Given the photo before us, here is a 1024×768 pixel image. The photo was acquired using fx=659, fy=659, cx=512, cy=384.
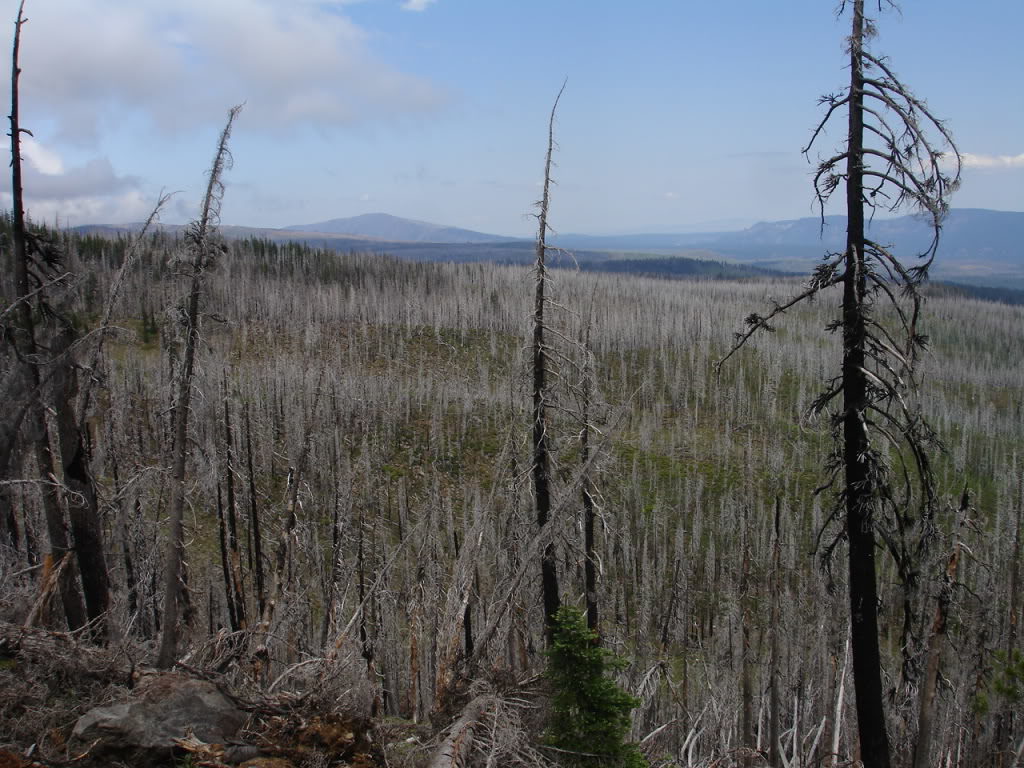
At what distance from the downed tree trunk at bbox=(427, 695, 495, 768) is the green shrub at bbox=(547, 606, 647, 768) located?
75cm

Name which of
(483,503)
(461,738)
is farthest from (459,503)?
(461,738)

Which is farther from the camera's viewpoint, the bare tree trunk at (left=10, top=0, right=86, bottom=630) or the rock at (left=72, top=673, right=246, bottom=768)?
the bare tree trunk at (left=10, top=0, right=86, bottom=630)

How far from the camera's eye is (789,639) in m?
36.5

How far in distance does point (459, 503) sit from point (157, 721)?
1893 inches

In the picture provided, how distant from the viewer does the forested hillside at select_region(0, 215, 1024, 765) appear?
9.20 m

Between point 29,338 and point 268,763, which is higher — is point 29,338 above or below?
above

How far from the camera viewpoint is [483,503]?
4831 centimetres

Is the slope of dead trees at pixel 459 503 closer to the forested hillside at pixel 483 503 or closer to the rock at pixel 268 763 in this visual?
the forested hillside at pixel 483 503

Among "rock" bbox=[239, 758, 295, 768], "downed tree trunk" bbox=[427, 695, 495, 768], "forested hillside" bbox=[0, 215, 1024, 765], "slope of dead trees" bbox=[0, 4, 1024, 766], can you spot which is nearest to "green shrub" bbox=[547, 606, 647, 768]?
"slope of dead trees" bbox=[0, 4, 1024, 766]

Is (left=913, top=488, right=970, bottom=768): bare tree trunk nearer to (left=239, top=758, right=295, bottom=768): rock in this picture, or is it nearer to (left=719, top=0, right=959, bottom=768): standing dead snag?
(left=719, top=0, right=959, bottom=768): standing dead snag

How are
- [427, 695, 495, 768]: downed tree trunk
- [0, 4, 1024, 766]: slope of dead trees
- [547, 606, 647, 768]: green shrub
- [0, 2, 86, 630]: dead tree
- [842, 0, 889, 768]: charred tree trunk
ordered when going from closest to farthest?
[427, 695, 495, 768]: downed tree trunk
[547, 606, 647, 768]: green shrub
[842, 0, 889, 768]: charred tree trunk
[0, 4, 1024, 766]: slope of dead trees
[0, 2, 86, 630]: dead tree

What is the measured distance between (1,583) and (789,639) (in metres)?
37.1

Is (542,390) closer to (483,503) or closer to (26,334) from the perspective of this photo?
(26,334)

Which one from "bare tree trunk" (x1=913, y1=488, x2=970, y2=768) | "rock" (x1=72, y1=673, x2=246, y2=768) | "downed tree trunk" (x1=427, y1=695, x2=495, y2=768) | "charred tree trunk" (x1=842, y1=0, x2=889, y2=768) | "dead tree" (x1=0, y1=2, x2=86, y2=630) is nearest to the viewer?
"rock" (x1=72, y1=673, x2=246, y2=768)
